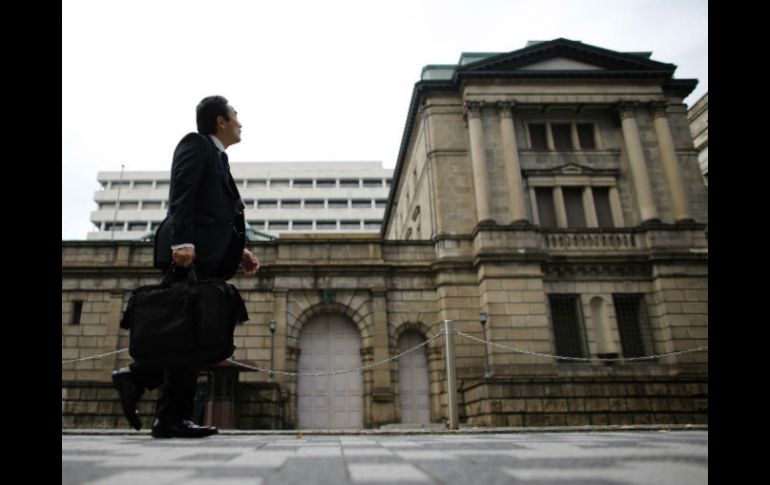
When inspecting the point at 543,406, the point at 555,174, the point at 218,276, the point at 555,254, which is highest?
the point at 555,174

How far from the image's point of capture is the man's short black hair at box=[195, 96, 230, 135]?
14.4ft

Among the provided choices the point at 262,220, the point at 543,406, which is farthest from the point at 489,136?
the point at 262,220

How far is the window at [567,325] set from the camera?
17375 mm

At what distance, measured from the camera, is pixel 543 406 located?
13828 mm

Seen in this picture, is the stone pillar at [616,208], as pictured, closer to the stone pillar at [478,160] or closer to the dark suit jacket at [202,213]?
the stone pillar at [478,160]

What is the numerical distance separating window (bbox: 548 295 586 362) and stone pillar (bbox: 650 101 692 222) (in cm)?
531

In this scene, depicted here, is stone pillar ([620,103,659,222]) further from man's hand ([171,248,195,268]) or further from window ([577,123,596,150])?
man's hand ([171,248,195,268])

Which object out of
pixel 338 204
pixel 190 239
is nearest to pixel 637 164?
pixel 190 239

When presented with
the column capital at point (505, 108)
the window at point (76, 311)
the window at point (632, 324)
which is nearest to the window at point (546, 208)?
the column capital at point (505, 108)

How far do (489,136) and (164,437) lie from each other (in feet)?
57.4

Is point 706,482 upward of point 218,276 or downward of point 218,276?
downward

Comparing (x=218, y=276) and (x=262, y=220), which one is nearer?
(x=218, y=276)

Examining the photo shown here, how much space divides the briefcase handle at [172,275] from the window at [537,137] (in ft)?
60.9
